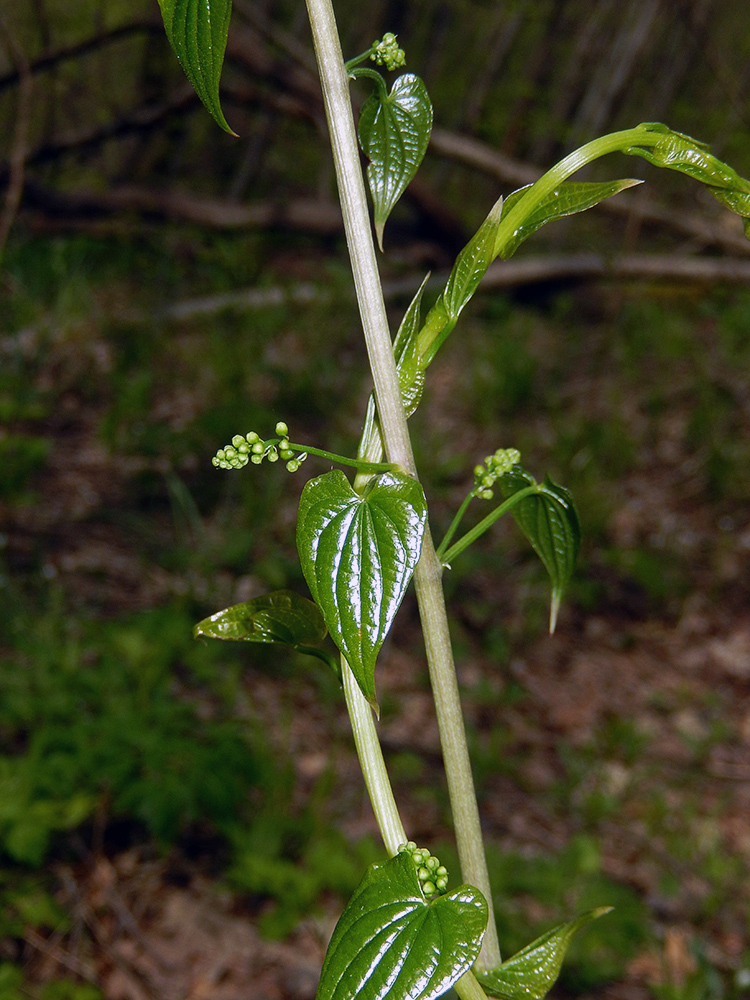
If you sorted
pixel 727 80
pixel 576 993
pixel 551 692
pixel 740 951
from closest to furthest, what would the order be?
pixel 576 993, pixel 740 951, pixel 551 692, pixel 727 80

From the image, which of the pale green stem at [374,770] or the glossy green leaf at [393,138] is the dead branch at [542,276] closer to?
the glossy green leaf at [393,138]

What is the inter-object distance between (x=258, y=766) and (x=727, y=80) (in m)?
2.89

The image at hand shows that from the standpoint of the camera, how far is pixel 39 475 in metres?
3.07

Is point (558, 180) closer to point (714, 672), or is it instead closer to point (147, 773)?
point (147, 773)

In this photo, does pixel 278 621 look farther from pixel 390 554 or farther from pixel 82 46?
pixel 82 46

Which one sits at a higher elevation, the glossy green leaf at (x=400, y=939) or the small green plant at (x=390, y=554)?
the small green plant at (x=390, y=554)

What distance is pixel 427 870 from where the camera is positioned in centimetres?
46

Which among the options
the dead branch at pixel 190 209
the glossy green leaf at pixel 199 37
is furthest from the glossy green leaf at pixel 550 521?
the dead branch at pixel 190 209

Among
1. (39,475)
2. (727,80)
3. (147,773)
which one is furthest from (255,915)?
(727,80)

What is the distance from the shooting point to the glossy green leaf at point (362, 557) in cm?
43

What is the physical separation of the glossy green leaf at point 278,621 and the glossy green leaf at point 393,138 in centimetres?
29

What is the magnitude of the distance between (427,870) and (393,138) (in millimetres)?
496

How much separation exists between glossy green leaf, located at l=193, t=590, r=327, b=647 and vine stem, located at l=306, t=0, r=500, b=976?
78mm

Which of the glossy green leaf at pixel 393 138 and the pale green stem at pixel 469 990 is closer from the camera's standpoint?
the pale green stem at pixel 469 990
